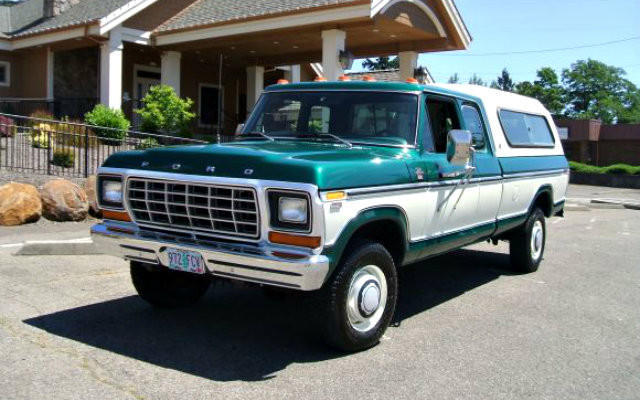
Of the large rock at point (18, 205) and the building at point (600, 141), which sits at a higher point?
the building at point (600, 141)

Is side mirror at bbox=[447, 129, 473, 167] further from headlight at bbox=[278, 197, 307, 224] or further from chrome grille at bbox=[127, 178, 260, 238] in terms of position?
Result: chrome grille at bbox=[127, 178, 260, 238]

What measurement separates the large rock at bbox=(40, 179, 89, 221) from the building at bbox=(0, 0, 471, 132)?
8.06m

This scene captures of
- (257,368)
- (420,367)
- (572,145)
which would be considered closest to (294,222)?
(257,368)

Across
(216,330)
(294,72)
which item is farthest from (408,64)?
(216,330)

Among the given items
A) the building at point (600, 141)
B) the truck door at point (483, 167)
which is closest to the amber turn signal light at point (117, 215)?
the truck door at point (483, 167)

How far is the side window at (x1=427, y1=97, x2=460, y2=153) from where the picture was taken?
5.98 metres

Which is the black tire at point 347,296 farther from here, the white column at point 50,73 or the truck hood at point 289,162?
the white column at point 50,73

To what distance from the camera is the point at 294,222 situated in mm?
4324

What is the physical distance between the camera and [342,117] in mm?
5945

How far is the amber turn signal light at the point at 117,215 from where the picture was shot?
5.18 metres

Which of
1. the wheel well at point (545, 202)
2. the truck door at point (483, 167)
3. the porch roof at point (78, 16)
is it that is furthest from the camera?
the porch roof at point (78, 16)

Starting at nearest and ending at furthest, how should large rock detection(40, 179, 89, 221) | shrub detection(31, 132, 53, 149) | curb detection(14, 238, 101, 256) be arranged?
curb detection(14, 238, 101, 256) < large rock detection(40, 179, 89, 221) < shrub detection(31, 132, 53, 149)

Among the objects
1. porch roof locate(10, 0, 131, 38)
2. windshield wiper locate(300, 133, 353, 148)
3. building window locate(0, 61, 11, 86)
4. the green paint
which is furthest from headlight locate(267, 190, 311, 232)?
building window locate(0, 61, 11, 86)

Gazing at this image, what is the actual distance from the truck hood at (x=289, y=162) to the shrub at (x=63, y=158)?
8.37 m
